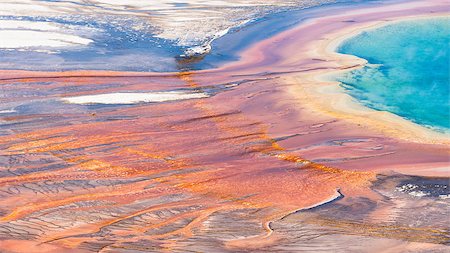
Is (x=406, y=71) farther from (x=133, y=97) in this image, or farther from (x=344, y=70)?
(x=133, y=97)

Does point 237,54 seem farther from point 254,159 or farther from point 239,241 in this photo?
point 239,241

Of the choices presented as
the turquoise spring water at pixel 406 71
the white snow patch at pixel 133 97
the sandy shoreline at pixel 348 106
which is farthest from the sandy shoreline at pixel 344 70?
the white snow patch at pixel 133 97

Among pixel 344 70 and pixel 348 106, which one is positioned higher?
pixel 344 70

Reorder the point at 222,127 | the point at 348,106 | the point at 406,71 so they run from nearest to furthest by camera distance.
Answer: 1. the point at 222,127
2. the point at 348,106
3. the point at 406,71

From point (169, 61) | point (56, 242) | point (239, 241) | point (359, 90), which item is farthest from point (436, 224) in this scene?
point (169, 61)

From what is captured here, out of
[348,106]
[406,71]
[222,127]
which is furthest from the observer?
[406,71]

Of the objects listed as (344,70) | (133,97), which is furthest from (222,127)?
(344,70)
